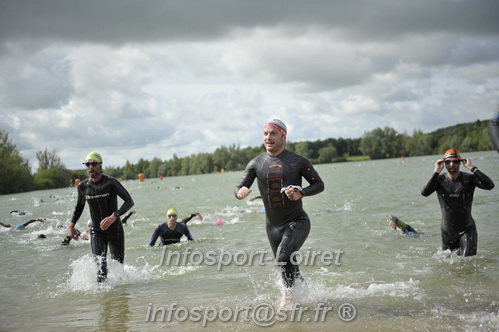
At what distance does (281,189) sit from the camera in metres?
5.93

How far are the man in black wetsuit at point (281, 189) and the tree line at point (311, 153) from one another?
76.6m

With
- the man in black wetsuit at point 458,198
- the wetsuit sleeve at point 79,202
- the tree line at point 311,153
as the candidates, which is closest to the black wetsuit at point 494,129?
the man in black wetsuit at point 458,198

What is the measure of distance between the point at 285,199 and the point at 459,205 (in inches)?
157

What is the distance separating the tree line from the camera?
8200 centimetres

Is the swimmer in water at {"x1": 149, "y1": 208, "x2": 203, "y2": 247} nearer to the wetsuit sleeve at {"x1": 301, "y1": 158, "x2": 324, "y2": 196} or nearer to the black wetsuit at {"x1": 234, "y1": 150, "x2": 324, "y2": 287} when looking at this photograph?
the black wetsuit at {"x1": 234, "y1": 150, "x2": 324, "y2": 287}

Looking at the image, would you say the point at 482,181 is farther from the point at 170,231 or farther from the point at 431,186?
the point at 170,231

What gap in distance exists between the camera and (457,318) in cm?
540

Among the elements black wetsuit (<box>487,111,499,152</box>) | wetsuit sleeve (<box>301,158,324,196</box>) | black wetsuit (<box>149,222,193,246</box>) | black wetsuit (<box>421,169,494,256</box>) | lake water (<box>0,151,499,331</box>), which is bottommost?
lake water (<box>0,151,499,331</box>)

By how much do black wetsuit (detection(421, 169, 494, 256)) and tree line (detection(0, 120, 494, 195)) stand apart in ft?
249

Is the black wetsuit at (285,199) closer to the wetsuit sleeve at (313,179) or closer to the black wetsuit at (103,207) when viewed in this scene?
the wetsuit sleeve at (313,179)


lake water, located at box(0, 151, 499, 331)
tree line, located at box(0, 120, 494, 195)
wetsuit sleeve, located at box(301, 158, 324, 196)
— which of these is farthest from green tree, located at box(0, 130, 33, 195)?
wetsuit sleeve, located at box(301, 158, 324, 196)

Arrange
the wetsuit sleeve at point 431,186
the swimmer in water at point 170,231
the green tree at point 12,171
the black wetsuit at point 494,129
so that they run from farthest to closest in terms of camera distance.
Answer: the green tree at point 12,171
the swimmer in water at point 170,231
the wetsuit sleeve at point 431,186
the black wetsuit at point 494,129

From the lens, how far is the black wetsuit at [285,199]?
596cm

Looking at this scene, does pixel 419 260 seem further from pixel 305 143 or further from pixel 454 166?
pixel 305 143
